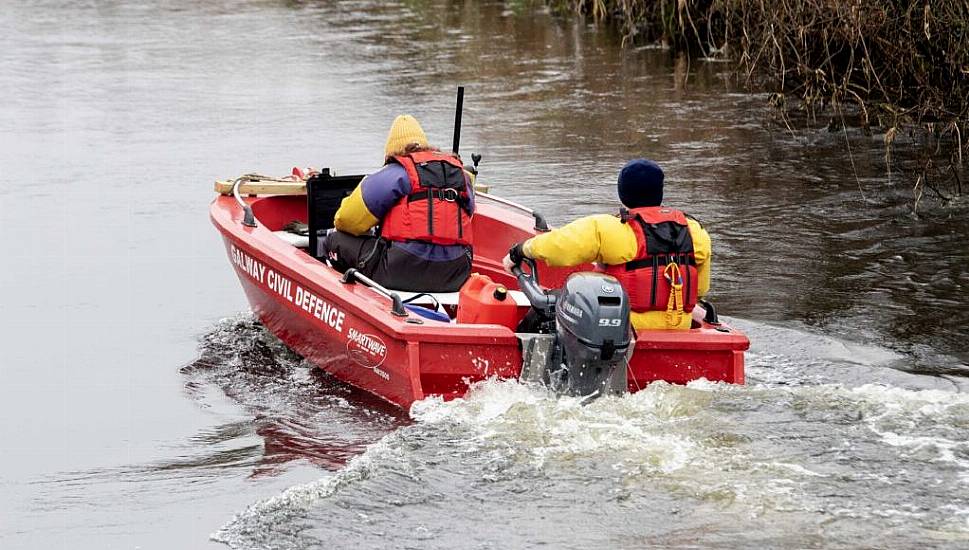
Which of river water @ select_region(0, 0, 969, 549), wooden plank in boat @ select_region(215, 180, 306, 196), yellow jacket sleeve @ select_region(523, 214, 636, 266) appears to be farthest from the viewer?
wooden plank in boat @ select_region(215, 180, 306, 196)

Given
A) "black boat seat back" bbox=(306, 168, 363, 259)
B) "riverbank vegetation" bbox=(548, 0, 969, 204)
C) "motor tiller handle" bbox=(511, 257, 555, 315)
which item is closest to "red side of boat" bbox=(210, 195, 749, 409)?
"motor tiller handle" bbox=(511, 257, 555, 315)

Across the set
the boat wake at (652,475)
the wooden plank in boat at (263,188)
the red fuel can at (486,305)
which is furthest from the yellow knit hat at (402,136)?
the wooden plank in boat at (263,188)

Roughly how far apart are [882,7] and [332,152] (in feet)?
15.7

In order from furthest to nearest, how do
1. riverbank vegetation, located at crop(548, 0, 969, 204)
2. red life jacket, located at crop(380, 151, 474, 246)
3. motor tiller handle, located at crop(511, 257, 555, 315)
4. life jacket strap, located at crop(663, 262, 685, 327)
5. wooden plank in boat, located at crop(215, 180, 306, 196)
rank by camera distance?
1. riverbank vegetation, located at crop(548, 0, 969, 204)
2. wooden plank in boat, located at crop(215, 180, 306, 196)
3. red life jacket, located at crop(380, 151, 474, 246)
4. motor tiller handle, located at crop(511, 257, 555, 315)
5. life jacket strap, located at crop(663, 262, 685, 327)

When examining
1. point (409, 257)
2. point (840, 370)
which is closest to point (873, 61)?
point (840, 370)

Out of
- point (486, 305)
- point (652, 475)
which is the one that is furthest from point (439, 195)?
point (652, 475)

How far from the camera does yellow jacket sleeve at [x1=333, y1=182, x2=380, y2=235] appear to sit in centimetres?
785

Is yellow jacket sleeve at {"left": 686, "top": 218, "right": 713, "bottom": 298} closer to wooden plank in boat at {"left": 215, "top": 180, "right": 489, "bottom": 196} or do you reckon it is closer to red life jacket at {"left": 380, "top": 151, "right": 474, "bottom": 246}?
red life jacket at {"left": 380, "top": 151, "right": 474, "bottom": 246}

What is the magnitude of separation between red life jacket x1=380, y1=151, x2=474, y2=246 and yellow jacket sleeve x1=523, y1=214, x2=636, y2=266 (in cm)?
93

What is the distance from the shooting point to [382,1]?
24.4 meters

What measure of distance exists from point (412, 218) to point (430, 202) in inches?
4.7

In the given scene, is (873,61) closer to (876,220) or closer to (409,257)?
(876,220)

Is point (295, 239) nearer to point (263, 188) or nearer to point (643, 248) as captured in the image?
point (263, 188)

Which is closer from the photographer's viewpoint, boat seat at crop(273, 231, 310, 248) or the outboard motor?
the outboard motor
